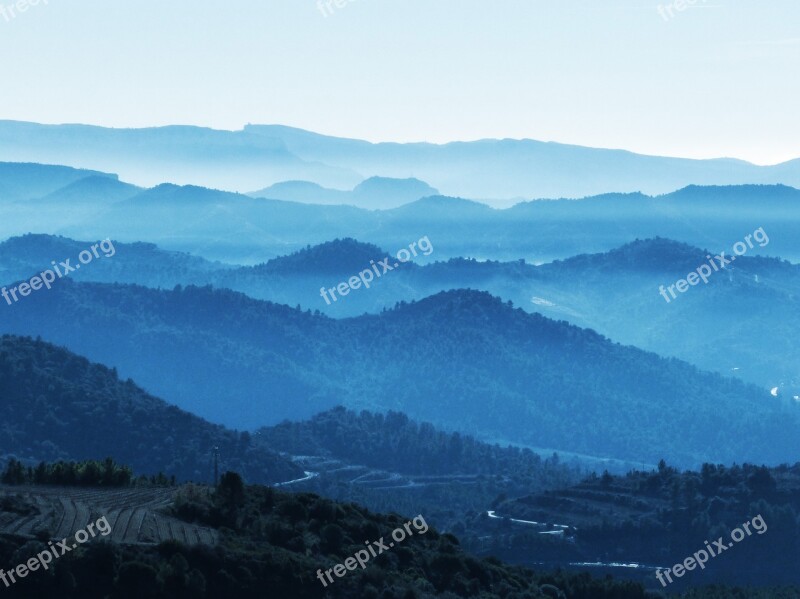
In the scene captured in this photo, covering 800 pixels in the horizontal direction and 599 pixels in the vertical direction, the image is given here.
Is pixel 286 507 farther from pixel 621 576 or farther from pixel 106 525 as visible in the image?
pixel 621 576

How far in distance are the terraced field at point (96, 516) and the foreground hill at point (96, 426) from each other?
8547cm

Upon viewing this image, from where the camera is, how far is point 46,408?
170375mm

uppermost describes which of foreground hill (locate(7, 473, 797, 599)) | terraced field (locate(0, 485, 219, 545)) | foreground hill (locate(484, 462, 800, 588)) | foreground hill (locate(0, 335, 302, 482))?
terraced field (locate(0, 485, 219, 545))

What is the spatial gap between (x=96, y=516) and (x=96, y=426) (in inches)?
4180

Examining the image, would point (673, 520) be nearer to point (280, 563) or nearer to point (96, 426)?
point (96, 426)

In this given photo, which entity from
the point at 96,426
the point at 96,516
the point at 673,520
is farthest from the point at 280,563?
the point at 96,426

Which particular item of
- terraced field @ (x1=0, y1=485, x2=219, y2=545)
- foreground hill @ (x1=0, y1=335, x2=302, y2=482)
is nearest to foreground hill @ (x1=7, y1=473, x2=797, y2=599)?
terraced field @ (x1=0, y1=485, x2=219, y2=545)

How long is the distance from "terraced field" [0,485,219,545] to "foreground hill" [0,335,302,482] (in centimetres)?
8547

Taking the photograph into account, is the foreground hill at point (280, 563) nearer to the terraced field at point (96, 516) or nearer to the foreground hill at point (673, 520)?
the terraced field at point (96, 516)

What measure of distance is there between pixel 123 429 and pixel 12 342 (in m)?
19.5

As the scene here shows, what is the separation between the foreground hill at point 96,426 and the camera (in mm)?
163625

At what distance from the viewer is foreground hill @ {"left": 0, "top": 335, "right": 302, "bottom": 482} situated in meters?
164

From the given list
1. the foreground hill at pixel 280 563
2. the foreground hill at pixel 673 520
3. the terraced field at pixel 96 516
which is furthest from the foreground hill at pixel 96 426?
the terraced field at pixel 96 516

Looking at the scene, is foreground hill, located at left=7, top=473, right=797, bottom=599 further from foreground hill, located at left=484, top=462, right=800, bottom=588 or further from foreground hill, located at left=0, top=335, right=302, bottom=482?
foreground hill, located at left=0, top=335, right=302, bottom=482
